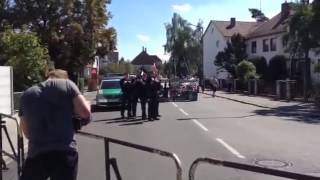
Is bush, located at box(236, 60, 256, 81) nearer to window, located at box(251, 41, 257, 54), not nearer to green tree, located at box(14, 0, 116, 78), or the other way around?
green tree, located at box(14, 0, 116, 78)

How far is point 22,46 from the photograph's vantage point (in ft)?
109

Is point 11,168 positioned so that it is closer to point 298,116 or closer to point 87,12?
point 298,116

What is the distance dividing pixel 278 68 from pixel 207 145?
4378 cm

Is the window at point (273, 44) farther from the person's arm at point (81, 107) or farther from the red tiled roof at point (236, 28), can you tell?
the person's arm at point (81, 107)

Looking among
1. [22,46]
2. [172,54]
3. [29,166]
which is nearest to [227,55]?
[22,46]

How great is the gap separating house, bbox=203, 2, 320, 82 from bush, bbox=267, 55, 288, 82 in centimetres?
58

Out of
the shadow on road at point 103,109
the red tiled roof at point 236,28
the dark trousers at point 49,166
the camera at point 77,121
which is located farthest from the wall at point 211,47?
the dark trousers at point 49,166

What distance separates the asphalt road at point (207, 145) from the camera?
412 inches

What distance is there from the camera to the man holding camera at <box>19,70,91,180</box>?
5.48m

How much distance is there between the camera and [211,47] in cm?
8662

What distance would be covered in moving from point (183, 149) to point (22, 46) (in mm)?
21368

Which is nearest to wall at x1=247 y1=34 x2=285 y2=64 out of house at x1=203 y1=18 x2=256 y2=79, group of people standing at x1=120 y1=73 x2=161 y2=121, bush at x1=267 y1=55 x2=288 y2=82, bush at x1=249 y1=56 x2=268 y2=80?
bush at x1=249 y1=56 x2=268 y2=80

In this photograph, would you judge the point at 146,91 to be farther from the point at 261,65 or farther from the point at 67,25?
the point at 261,65

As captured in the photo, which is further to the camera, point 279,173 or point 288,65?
point 288,65
